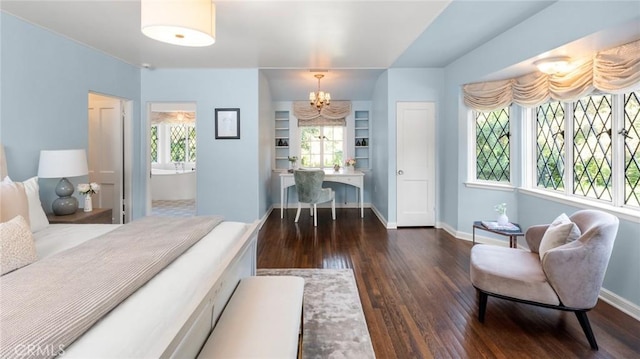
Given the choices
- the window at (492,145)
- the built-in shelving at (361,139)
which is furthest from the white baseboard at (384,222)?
the window at (492,145)

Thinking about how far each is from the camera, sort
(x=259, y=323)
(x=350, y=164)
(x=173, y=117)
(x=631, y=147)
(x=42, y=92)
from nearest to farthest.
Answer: (x=259, y=323)
(x=631, y=147)
(x=42, y=92)
(x=350, y=164)
(x=173, y=117)

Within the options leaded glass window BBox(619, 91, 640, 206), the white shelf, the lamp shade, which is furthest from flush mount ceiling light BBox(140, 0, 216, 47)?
the white shelf

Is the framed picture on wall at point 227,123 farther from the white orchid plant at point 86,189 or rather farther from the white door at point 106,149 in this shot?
the white orchid plant at point 86,189

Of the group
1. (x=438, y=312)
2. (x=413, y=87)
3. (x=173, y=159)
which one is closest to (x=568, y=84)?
(x=413, y=87)

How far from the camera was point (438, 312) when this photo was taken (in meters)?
2.42

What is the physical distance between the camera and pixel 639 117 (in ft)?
8.33

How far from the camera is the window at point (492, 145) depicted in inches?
162

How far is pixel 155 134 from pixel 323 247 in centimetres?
693

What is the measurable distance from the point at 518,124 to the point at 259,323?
3865mm

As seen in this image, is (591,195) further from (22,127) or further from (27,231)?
(22,127)

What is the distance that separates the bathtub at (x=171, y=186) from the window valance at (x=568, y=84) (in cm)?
643

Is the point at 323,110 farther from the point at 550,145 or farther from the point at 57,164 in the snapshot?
the point at 57,164

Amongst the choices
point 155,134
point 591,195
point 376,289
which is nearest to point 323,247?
point 376,289

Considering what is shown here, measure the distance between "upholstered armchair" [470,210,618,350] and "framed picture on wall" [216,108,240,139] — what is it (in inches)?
149
